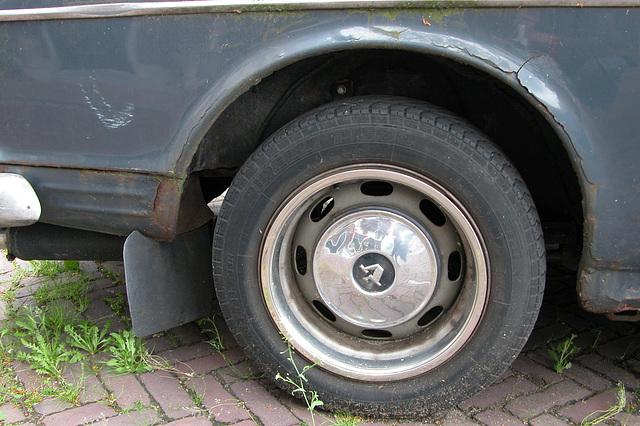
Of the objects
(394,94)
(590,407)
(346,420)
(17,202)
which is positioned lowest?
(346,420)

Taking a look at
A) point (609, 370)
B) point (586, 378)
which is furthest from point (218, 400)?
point (609, 370)

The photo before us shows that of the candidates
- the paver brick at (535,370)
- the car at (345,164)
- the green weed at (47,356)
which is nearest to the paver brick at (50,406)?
the green weed at (47,356)

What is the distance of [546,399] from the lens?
2029 mm

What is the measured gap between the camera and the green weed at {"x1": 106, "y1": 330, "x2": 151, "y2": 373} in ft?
7.30

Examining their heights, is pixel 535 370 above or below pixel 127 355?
above

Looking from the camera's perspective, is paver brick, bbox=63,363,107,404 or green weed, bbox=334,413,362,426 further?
paver brick, bbox=63,363,107,404

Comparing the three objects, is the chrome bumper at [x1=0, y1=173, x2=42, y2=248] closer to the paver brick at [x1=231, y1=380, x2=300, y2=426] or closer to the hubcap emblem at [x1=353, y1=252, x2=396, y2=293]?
the paver brick at [x1=231, y1=380, x2=300, y2=426]

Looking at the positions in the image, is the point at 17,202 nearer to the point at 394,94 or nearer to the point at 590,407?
the point at 394,94

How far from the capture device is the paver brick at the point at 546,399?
1963mm

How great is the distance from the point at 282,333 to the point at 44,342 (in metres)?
1.14

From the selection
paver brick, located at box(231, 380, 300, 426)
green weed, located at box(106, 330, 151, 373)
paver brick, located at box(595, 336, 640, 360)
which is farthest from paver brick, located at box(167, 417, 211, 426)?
paver brick, located at box(595, 336, 640, 360)

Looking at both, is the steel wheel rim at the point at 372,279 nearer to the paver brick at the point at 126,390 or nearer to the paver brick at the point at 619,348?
the paver brick at the point at 126,390

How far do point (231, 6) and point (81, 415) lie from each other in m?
1.48

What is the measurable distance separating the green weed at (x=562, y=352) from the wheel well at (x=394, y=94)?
420 millimetres
